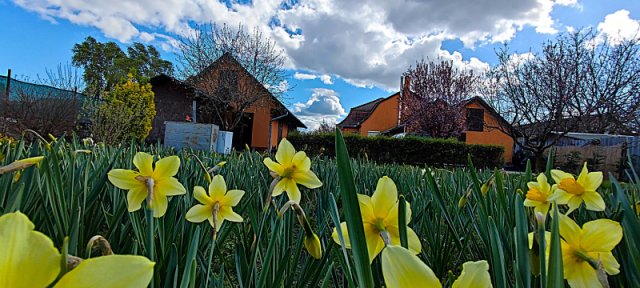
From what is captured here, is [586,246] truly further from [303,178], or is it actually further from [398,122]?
[398,122]

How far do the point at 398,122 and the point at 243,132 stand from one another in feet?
36.6

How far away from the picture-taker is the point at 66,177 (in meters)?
0.95

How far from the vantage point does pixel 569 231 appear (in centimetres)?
39

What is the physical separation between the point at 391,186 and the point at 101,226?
841 millimetres

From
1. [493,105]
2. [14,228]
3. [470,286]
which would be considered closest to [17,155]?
[14,228]

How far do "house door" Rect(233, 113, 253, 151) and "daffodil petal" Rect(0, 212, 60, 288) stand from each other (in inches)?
667

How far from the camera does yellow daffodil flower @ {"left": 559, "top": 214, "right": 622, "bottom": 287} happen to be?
368 mm

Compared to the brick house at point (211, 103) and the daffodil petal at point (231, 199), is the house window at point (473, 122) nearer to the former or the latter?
the brick house at point (211, 103)

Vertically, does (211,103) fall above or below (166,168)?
above

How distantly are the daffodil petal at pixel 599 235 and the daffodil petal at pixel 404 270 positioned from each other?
0.94 ft

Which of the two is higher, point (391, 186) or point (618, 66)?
point (618, 66)

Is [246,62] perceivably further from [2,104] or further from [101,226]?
[101,226]

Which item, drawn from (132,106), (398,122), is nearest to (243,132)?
(132,106)

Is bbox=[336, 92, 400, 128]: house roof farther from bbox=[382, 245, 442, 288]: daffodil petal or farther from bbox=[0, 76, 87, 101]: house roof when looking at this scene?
bbox=[382, 245, 442, 288]: daffodil petal
